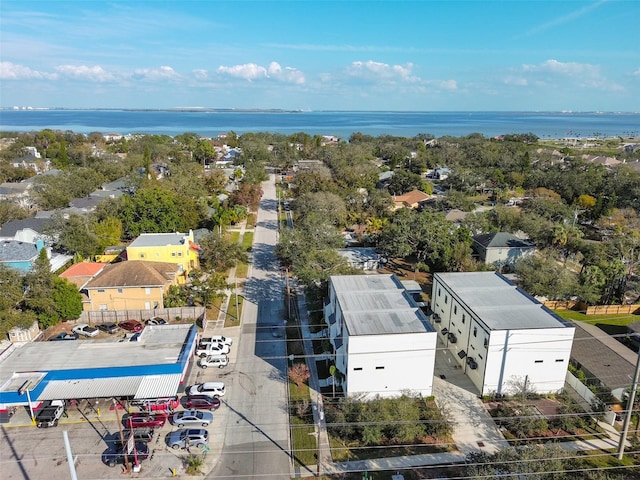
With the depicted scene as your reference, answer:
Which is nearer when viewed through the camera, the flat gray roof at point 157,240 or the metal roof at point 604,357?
the metal roof at point 604,357

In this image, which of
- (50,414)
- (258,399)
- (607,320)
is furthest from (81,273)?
(607,320)

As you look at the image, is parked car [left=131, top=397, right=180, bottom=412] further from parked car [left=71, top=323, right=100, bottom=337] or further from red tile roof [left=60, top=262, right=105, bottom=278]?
red tile roof [left=60, top=262, right=105, bottom=278]

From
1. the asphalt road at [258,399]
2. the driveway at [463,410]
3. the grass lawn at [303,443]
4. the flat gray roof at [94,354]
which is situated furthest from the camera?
the flat gray roof at [94,354]

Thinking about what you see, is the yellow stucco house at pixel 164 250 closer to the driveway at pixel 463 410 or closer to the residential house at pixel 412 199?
the driveway at pixel 463 410

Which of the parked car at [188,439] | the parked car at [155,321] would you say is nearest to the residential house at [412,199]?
the parked car at [155,321]

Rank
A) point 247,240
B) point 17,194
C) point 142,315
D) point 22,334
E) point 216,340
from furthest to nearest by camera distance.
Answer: point 17,194, point 247,240, point 142,315, point 22,334, point 216,340

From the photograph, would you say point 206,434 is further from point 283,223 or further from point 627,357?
point 283,223

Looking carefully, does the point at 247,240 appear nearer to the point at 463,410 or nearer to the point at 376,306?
the point at 376,306
